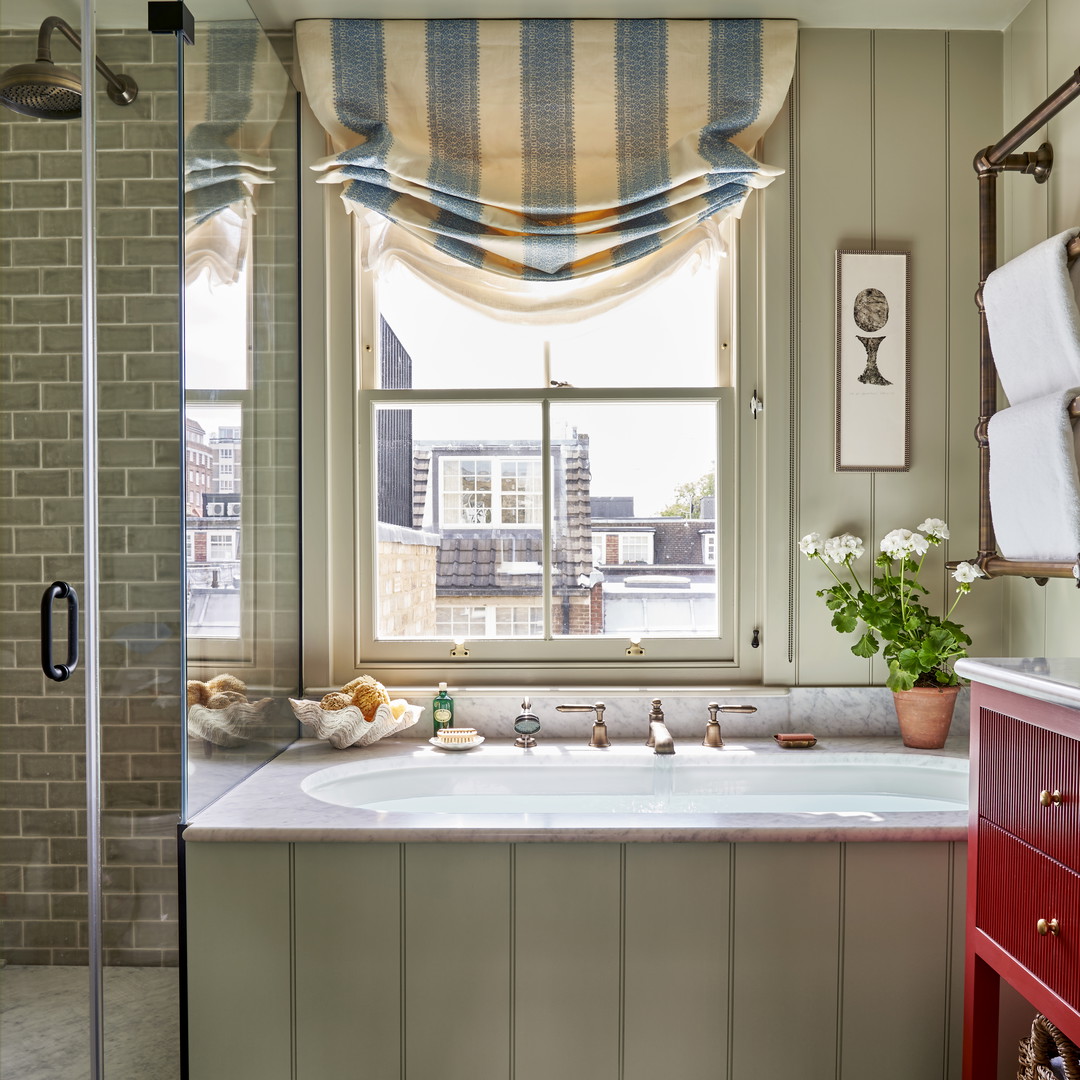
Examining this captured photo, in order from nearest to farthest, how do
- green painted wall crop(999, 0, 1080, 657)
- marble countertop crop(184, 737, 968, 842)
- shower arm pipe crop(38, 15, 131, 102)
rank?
1. shower arm pipe crop(38, 15, 131, 102)
2. marble countertop crop(184, 737, 968, 842)
3. green painted wall crop(999, 0, 1080, 657)

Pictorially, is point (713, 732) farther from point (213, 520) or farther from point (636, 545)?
point (213, 520)

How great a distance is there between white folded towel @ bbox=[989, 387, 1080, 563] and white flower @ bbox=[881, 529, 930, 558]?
0.24 m

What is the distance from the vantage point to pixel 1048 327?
164 centimetres

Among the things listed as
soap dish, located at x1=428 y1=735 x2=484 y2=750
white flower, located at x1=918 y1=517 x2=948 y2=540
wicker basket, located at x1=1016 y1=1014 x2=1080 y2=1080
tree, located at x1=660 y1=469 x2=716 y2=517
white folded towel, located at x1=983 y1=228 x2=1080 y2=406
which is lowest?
wicker basket, located at x1=1016 y1=1014 x2=1080 y2=1080

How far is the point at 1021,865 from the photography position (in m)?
1.30

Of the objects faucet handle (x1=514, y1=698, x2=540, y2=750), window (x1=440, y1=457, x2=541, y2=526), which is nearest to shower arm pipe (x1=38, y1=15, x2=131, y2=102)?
window (x1=440, y1=457, x2=541, y2=526)

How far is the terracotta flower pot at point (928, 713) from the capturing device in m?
2.08

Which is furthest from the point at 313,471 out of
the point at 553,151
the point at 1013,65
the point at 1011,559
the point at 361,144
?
the point at 1013,65

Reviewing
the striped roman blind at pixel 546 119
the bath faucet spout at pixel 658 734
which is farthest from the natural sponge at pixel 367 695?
the striped roman blind at pixel 546 119

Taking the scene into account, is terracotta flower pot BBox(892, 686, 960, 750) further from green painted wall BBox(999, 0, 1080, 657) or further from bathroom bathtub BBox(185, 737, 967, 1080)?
bathroom bathtub BBox(185, 737, 967, 1080)

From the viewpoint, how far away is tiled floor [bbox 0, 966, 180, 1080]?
4.22ft

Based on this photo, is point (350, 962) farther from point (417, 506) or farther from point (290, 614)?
point (417, 506)

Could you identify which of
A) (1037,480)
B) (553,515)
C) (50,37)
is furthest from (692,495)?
(50,37)

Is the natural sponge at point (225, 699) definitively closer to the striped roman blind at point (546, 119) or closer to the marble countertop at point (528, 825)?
the marble countertop at point (528, 825)
